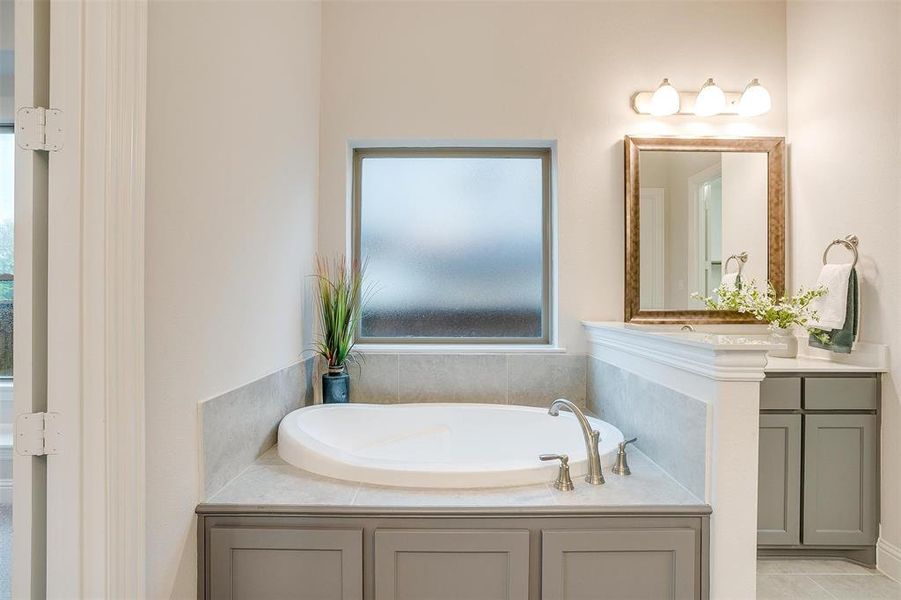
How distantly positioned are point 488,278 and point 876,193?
1771mm

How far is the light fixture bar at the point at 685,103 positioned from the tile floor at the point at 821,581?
2148mm

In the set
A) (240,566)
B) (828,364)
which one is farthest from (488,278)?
(240,566)

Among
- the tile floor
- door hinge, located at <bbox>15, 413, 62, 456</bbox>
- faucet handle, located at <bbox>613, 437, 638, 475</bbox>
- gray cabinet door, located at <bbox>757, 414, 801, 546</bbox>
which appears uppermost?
door hinge, located at <bbox>15, 413, 62, 456</bbox>

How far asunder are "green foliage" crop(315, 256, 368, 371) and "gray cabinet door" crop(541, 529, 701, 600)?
54.8 inches

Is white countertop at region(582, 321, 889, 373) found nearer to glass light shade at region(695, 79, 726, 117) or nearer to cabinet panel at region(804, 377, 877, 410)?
cabinet panel at region(804, 377, 877, 410)

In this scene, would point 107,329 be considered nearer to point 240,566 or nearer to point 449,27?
point 240,566

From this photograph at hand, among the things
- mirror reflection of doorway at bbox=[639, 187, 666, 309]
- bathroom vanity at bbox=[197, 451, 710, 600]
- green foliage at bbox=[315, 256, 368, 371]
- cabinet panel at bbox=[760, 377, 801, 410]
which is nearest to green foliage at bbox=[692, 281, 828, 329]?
mirror reflection of doorway at bbox=[639, 187, 666, 309]

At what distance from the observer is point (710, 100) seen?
8.46 ft

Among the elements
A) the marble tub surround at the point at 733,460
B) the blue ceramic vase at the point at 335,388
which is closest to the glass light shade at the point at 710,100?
the marble tub surround at the point at 733,460

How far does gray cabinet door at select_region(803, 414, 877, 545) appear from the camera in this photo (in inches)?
84.8

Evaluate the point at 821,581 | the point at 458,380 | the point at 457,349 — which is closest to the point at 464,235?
the point at 457,349

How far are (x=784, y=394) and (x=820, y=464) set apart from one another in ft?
1.06

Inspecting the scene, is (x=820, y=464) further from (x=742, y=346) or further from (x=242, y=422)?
(x=242, y=422)

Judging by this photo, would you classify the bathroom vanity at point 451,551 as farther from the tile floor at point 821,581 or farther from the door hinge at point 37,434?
the tile floor at point 821,581
